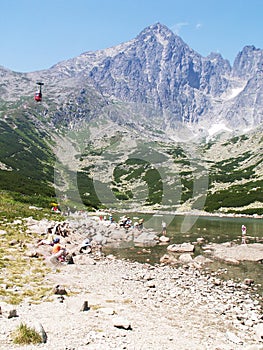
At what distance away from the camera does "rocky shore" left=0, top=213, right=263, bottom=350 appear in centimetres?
1053

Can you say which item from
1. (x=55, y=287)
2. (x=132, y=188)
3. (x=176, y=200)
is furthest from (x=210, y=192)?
(x=55, y=287)

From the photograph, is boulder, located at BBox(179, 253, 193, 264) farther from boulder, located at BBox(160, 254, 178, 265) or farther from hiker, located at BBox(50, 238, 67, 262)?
hiker, located at BBox(50, 238, 67, 262)

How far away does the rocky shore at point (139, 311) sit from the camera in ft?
34.6

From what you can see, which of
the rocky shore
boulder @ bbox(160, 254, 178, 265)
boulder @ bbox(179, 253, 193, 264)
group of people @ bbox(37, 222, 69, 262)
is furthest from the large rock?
group of people @ bbox(37, 222, 69, 262)

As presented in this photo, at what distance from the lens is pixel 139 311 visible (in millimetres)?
14266

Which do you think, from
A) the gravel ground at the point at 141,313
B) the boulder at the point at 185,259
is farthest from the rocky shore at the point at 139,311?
the boulder at the point at 185,259

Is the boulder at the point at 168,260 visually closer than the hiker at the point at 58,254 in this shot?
No

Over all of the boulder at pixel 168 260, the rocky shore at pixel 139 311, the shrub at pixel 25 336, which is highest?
the shrub at pixel 25 336

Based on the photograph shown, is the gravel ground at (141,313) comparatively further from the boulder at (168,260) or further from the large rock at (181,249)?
the large rock at (181,249)

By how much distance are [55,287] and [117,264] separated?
10962 millimetres

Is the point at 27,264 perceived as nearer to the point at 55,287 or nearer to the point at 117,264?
the point at 55,287

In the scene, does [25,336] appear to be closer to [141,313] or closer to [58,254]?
[141,313]

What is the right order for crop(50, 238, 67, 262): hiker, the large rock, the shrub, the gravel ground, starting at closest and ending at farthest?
the shrub, the gravel ground, crop(50, 238, 67, 262): hiker, the large rock

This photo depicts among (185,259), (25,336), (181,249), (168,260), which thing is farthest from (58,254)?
(181,249)
